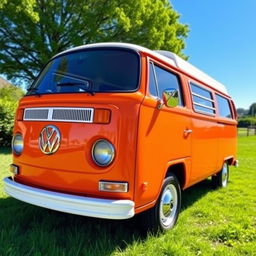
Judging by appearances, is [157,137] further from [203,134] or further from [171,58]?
[203,134]

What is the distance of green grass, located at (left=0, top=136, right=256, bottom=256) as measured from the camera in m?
3.53

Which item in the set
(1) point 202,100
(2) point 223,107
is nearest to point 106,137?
(1) point 202,100

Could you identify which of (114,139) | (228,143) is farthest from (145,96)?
(228,143)

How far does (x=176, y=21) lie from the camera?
22.0 meters

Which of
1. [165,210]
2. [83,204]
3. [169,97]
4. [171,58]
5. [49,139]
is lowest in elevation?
[165,210]

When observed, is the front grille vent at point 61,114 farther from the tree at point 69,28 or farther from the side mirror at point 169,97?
the tree at point 69,28

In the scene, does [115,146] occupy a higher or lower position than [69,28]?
lower

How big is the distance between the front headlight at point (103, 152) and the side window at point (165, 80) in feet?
3.58

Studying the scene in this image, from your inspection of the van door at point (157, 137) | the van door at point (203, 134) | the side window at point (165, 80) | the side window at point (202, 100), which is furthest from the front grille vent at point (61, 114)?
the side window at point (202, 100)

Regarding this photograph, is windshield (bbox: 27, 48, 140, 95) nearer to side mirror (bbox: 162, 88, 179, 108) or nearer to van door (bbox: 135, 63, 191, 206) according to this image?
van door (bbox: 135, 63, 191, 206)

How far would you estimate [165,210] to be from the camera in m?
4.23

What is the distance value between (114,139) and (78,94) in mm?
722

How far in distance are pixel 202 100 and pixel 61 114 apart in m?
3.02

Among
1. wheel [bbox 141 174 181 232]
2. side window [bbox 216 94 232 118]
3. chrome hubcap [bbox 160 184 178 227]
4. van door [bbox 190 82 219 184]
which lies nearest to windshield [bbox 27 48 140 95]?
wheel [bbox 141 174 181 232]
